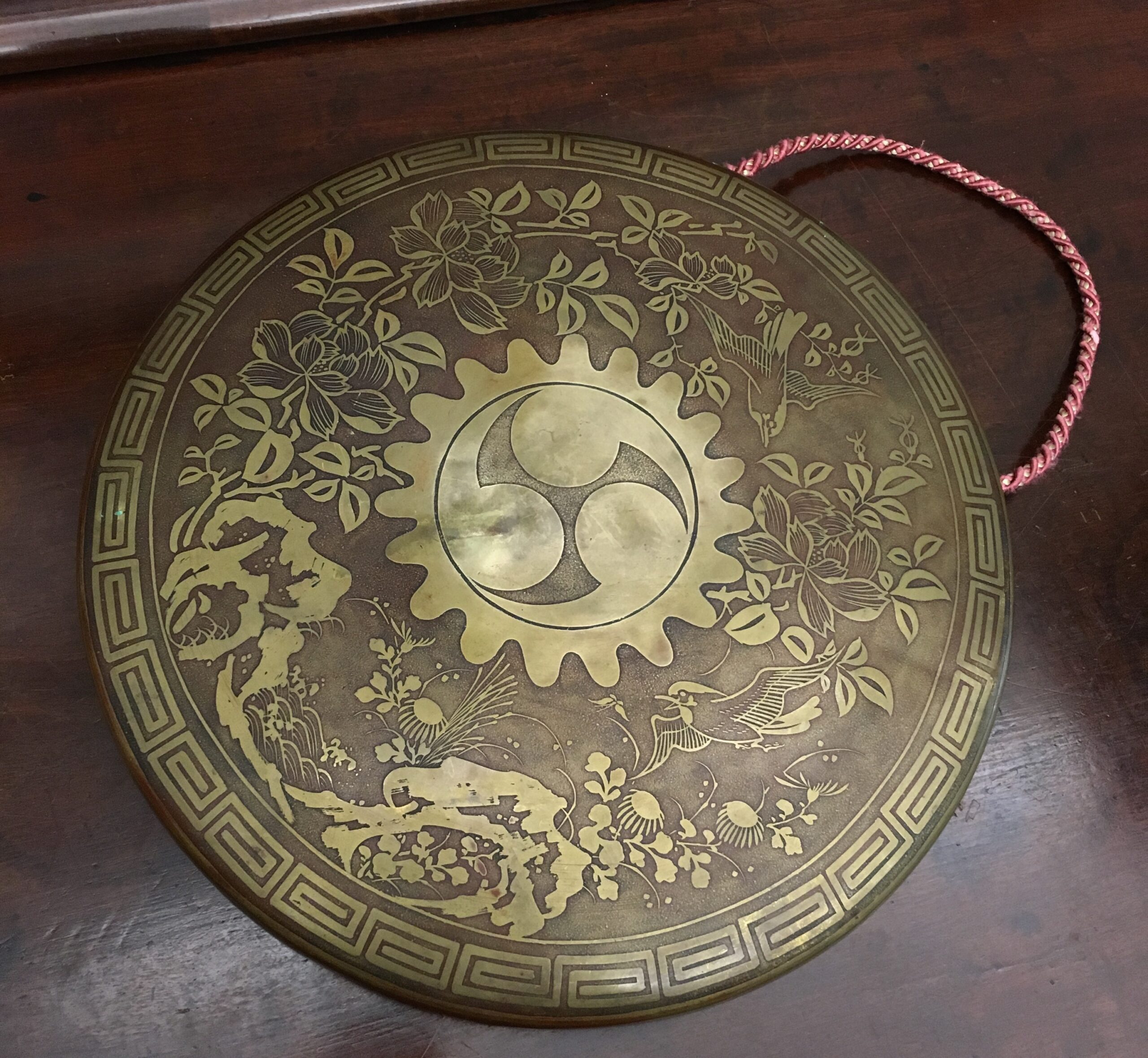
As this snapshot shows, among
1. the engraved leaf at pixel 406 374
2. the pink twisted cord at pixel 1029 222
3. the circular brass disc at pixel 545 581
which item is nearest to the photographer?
the circular brass disc at pixel 545 581

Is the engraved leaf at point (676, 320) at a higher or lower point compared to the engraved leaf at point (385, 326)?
lower

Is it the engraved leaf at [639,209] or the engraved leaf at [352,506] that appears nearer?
the engraved leaf at [352,506]

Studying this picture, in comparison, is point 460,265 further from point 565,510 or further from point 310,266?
point 565,510

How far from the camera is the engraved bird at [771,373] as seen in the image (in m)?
0.95

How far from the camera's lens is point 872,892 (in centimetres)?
85

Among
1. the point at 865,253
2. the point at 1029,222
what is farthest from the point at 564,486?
the point at 1029,222

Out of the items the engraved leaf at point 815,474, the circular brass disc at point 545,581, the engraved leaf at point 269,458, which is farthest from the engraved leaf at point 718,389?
the engraved leaf at point 269,458

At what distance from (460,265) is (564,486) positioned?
271 millimetres

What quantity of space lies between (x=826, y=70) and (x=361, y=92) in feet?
2.07

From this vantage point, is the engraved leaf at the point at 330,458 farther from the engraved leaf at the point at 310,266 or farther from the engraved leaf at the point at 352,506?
the engraved leaf at the point at 310,266

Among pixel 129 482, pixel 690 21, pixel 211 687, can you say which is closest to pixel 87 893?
pixel 211 687

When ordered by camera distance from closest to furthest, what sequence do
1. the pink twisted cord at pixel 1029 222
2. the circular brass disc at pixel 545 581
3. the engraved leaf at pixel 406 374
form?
the circular brass disc at pixel 545 581 → the engraved leaf at pixel 406 374 → the pink twisted cord at pixel 1029 222

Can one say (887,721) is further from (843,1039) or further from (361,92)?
(361,92)

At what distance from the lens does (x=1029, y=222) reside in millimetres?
1188
